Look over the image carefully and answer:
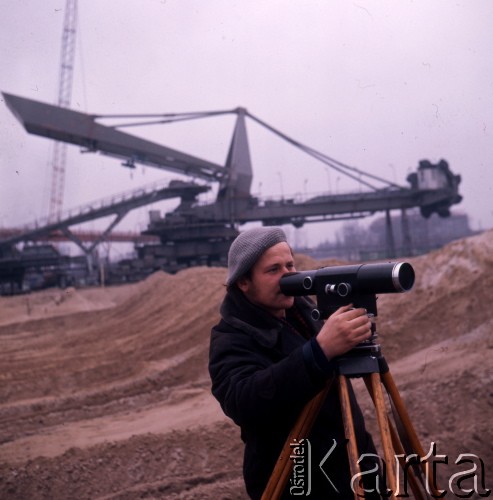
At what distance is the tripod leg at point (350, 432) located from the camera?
162 cm

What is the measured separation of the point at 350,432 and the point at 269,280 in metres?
0.58

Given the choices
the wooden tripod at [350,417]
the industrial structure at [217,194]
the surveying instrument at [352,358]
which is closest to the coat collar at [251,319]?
the surveying instrument at [352,358]

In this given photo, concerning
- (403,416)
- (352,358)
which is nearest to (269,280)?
(352,358)

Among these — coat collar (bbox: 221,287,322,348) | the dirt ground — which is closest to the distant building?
the dirt ground

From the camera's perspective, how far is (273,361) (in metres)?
1.84

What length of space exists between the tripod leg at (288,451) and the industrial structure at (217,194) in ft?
55.0

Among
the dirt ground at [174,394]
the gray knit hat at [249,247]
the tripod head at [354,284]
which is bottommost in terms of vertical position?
the dirt ground at [174,394]

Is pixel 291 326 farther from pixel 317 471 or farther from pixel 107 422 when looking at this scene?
pixel 107 422

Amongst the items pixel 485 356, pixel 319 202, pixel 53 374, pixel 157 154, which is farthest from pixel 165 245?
pixel 485 356

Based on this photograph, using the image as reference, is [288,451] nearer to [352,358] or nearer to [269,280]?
[352,358]

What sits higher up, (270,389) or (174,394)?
(270,389)

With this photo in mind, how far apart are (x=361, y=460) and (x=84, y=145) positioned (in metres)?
20.1

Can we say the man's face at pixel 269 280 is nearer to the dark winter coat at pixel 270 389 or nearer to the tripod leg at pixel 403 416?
the dark winter coat at pixel 270 389

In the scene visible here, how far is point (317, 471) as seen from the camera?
1776 mm
